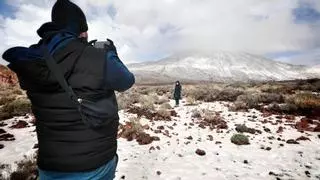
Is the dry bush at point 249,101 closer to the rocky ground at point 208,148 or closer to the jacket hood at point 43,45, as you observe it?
the rocky ground at point 208,148

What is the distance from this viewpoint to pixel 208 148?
9.47 meters

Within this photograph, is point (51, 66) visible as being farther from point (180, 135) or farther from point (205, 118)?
point (205, 118)

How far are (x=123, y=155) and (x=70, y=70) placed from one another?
663cm

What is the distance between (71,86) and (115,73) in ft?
1.16

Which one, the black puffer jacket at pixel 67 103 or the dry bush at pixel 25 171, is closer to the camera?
the black puffer jacket at pixel 67 103

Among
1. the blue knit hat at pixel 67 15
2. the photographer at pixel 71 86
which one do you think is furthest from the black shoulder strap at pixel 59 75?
the blue knit hat at pixel 67 15

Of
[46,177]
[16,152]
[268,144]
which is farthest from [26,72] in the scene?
[268,144]

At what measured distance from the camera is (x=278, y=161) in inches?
319

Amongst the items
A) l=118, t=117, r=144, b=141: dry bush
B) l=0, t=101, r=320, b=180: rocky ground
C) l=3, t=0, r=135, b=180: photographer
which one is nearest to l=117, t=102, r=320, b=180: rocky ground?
l=0, t=101, r=320, b=180: rocky ground

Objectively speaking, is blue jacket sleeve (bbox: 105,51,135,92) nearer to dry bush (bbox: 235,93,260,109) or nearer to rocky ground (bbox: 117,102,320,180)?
rocky ground (bbox: 117,102,320,180)

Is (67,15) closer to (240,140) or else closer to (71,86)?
(71,86)

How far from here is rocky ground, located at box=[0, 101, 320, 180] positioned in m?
7.21

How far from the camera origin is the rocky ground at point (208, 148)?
7.21 m

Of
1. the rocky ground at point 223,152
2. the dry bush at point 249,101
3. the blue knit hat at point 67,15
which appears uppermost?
the blue knit hat at point 67,15
